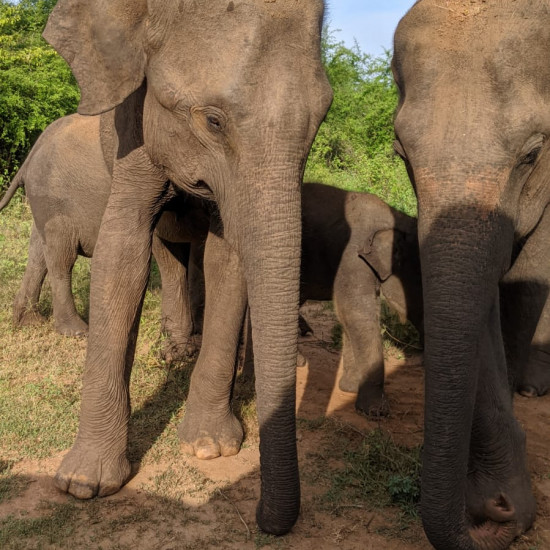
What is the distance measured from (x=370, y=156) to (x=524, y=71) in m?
12.4

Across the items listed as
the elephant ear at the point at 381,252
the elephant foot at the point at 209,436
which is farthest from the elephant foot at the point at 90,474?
the elephant ear at the point at 381,252

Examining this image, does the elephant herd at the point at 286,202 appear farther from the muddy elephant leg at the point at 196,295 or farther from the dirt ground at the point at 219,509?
the muddy elephant leg at the point at 196,295

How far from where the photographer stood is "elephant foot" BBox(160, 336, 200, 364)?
5438 millimetres

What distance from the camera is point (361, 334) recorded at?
16.1 ft

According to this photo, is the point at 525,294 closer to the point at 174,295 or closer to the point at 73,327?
the point at 174,295

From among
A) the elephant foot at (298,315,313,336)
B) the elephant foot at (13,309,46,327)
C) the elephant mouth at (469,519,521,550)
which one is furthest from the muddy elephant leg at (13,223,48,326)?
the elephant mouth at (469,519,521,550)

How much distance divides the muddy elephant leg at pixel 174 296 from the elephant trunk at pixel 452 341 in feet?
10.6

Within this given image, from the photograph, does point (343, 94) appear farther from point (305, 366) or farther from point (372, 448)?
point (372, 448)

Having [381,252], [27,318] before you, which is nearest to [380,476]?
[381,252]

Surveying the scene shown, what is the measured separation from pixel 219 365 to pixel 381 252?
1546 mm

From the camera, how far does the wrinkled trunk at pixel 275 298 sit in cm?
289

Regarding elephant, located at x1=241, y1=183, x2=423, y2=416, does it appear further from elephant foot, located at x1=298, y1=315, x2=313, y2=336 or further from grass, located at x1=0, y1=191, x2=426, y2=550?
elephant foot, located at x1=298, y1=315, x2=313, y2=336

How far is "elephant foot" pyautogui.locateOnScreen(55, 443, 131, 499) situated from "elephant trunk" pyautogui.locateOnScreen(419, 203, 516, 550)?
162 cm

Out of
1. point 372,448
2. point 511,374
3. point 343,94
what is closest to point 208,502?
point 372,448
